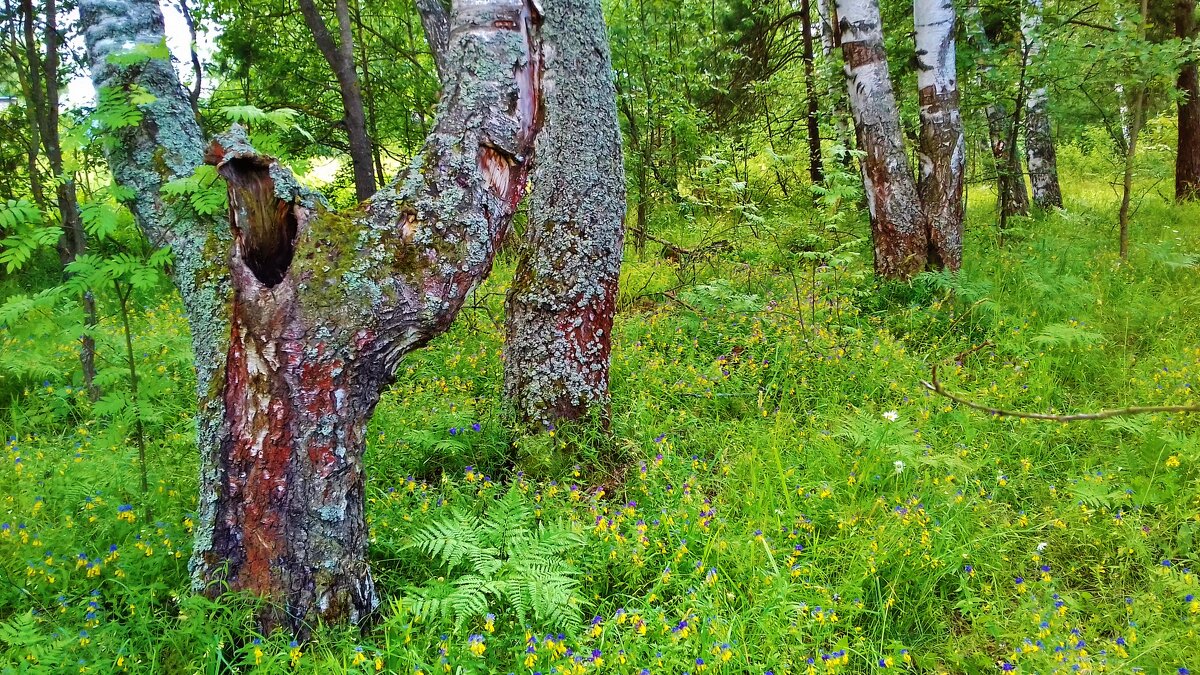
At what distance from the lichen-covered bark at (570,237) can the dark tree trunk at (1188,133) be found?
9.52 metres

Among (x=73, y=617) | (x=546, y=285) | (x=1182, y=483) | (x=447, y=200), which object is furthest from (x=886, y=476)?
(x=73, y=617)

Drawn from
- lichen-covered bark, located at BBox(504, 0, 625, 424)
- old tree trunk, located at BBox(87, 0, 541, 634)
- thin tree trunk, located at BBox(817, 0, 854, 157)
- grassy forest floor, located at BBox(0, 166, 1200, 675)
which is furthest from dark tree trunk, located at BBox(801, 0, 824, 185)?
old tree trunk, located at BBox(87, 0, 541, 634)

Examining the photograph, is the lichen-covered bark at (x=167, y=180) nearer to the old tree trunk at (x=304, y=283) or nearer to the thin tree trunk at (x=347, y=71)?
the old tree trunk at (x=304, y=283)

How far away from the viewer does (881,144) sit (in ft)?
18.1

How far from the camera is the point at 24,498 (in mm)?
3025

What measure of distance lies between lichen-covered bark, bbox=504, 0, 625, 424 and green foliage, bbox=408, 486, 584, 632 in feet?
2.86

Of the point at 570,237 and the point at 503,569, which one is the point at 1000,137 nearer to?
the point at 570,237

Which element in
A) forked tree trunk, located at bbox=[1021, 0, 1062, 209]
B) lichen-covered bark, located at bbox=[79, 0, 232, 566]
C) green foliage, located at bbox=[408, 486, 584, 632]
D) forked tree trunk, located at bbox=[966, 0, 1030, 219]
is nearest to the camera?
lichen-covered bark, located at bbox=[79, 0, 232, 566]

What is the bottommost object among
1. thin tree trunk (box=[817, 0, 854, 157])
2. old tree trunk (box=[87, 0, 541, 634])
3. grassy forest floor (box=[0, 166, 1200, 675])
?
grassy forest floor (box=[0, 166, 1200, 675])

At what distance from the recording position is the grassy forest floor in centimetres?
224

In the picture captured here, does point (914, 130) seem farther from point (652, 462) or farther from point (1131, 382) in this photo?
point (652, 462)

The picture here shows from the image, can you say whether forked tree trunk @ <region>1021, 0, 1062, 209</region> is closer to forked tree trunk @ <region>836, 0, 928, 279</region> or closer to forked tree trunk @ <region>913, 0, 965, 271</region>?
forked tree trunk @ <region>913, 0, 965, 271</region>

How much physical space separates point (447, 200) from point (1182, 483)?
3760 millimetres

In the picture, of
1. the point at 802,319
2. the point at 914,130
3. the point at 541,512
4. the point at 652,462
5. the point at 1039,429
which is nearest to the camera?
the point at 541,512
